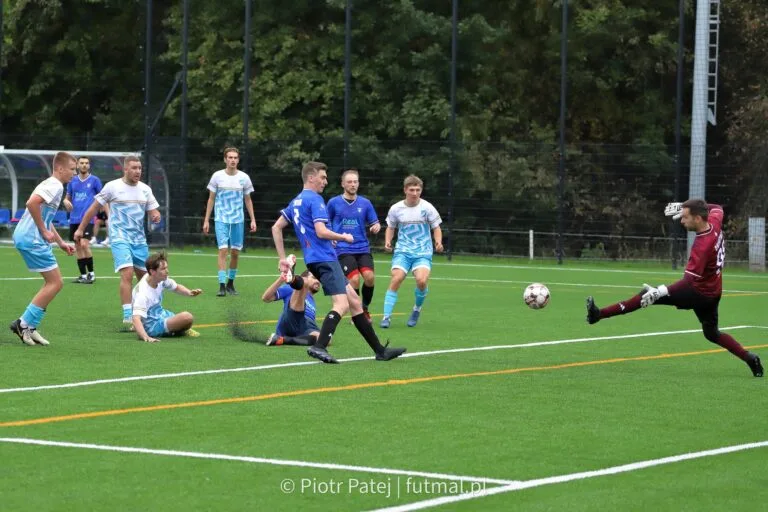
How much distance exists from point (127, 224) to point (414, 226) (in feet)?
12.3

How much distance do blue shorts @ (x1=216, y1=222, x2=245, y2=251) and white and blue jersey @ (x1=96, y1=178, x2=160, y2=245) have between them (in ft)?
16.2

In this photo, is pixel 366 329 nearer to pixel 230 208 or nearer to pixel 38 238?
pixel 38 238

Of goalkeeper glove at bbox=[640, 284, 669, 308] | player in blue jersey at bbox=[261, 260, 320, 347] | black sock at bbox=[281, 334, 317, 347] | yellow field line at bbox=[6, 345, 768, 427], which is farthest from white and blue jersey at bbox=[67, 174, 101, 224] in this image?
goalkeeper glove at bbox=[640, 284, 669, 308]

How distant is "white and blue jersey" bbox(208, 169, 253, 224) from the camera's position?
22.7m

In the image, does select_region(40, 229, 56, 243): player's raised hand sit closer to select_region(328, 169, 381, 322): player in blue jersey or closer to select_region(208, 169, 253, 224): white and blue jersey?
select_region(328, 169, 381, 322): player in blue jersey

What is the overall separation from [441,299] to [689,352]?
758 cm

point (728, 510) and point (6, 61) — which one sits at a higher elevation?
point (6, 61)

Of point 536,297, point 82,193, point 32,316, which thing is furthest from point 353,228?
point 82,193

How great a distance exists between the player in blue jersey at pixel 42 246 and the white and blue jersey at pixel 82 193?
1120cm

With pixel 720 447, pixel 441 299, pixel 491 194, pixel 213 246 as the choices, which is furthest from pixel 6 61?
pixel 720 447

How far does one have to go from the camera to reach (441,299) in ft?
75.4

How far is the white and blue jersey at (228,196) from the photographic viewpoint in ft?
74.6

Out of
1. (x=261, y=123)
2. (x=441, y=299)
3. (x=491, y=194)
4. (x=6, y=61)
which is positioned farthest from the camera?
(x=6, y=61)

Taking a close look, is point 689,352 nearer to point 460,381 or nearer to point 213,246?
point 460,381
